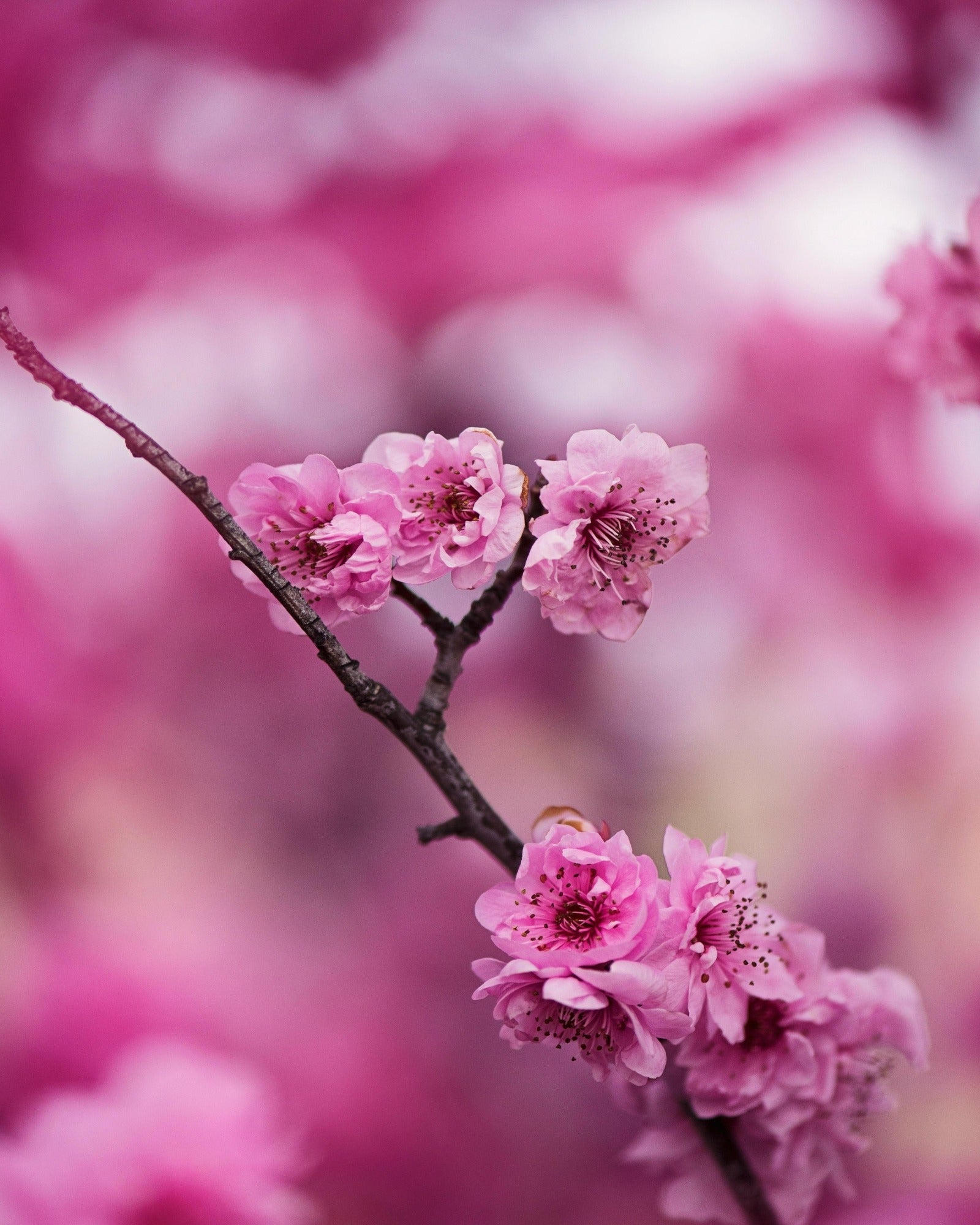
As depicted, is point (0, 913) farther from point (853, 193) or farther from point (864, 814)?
point (853, 193)

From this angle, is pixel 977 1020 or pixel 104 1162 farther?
pixel 977 1020

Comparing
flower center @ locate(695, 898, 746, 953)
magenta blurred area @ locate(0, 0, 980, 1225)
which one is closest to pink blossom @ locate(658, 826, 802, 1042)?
flower center @ locate(695, 898, 746, 953)

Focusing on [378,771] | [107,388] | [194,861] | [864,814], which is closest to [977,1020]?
[864,814]

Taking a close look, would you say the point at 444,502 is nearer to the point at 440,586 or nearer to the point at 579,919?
the point at 579,919

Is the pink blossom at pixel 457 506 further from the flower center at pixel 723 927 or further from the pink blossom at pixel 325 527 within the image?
the flower center at pixel 723 927

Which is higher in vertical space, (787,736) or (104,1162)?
(787,736)

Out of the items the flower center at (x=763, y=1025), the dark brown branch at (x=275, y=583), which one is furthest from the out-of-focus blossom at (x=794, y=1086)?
the dark brown branch at (x=275, y=583)
